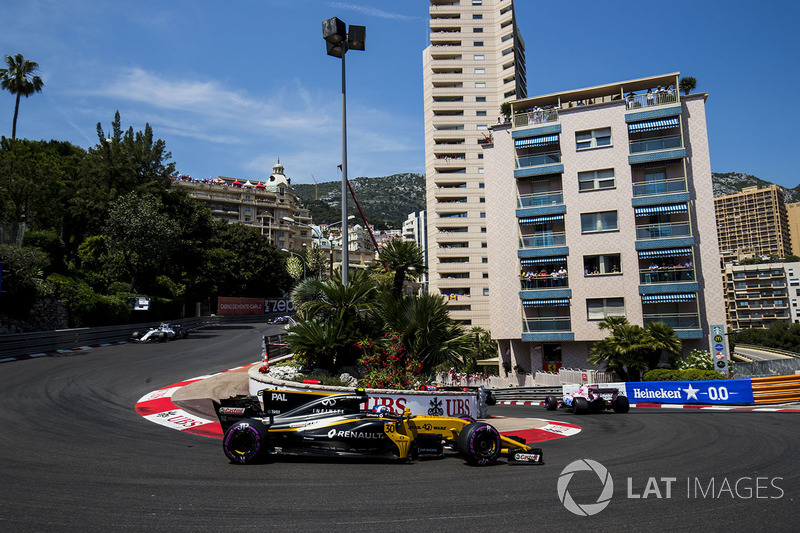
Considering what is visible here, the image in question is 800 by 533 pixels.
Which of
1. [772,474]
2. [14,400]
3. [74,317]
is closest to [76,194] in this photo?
[74,317]

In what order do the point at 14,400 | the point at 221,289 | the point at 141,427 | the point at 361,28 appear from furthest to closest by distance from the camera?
the point at 221,289 < the point at 361,28 < the point at 14,400 < the point at 141,427

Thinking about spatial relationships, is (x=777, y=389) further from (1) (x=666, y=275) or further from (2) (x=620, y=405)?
(1) (x=666, y=275)

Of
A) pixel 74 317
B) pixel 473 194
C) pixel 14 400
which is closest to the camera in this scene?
pixel 14 400

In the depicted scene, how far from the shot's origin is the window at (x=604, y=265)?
34844mm

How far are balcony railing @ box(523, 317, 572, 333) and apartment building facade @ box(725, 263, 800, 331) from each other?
127250 millimetres

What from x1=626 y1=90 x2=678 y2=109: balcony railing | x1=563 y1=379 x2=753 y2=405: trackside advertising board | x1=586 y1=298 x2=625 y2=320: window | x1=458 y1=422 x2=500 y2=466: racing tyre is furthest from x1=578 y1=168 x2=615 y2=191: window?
x1=458 y1=422 x2=500 y2=466: racing tyre

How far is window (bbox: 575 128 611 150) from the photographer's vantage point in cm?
3612

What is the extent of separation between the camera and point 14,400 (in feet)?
45.6

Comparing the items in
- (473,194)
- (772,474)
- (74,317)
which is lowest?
(772,474)

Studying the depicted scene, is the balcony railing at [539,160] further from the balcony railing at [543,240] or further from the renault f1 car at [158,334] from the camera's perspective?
the renault f1 car at [158,334]

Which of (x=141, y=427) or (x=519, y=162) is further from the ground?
Result: (x=519, y=162)

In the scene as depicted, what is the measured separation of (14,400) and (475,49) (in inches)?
2668

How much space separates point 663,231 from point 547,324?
10162 mm

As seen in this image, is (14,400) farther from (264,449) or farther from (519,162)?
(519,162)
